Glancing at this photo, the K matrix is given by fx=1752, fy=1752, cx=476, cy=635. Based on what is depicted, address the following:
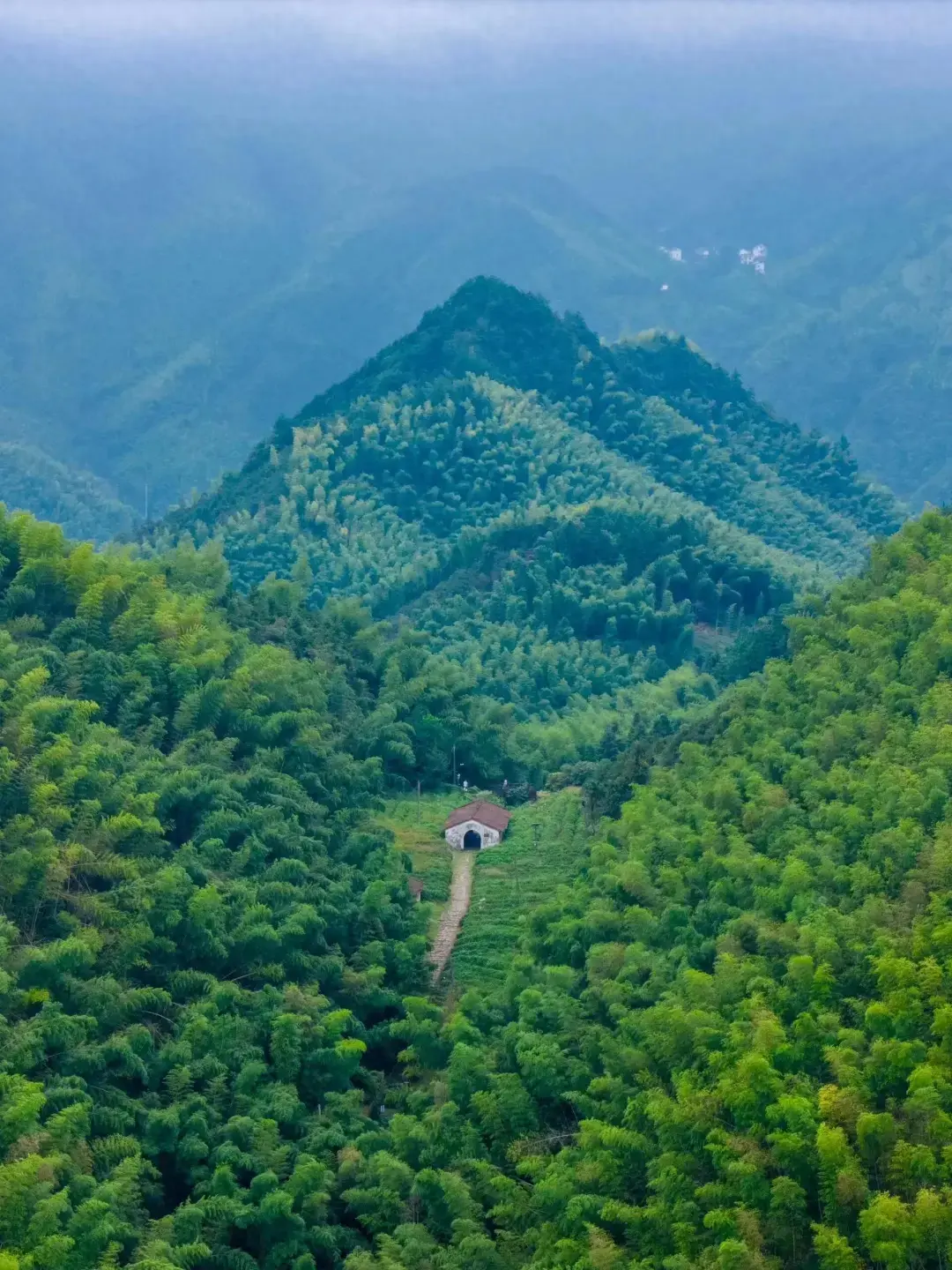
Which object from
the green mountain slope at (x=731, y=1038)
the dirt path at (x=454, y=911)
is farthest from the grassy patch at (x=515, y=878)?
the green mountain slope at (x=731, y=1038)

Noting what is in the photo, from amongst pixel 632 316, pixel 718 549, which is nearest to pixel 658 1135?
pixel 718 549

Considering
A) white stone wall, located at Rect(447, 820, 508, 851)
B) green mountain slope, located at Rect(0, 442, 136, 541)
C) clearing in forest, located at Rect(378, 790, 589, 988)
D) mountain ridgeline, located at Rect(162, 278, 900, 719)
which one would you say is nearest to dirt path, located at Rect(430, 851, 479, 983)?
clearing in forest, located at Rect(378, 790, 589, 988)

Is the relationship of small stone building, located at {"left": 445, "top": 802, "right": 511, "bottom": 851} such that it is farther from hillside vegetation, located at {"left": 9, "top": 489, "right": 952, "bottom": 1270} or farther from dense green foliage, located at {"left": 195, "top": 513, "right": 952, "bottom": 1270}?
dense green foliage, located at {"left": 195, "top": 513, "right": 952, "bottom": 1270}

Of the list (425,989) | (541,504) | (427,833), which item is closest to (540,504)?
(541,504)

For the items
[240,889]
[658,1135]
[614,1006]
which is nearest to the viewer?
[658,1135]

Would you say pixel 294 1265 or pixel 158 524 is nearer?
pixel 294 1265

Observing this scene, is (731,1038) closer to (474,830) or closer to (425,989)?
(425,989)

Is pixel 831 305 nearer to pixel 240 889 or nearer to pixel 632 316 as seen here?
pixel 632 316

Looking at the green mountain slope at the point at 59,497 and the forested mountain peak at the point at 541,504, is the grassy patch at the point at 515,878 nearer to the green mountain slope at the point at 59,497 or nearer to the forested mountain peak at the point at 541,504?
the forested mountain peak at the point at 541,504
